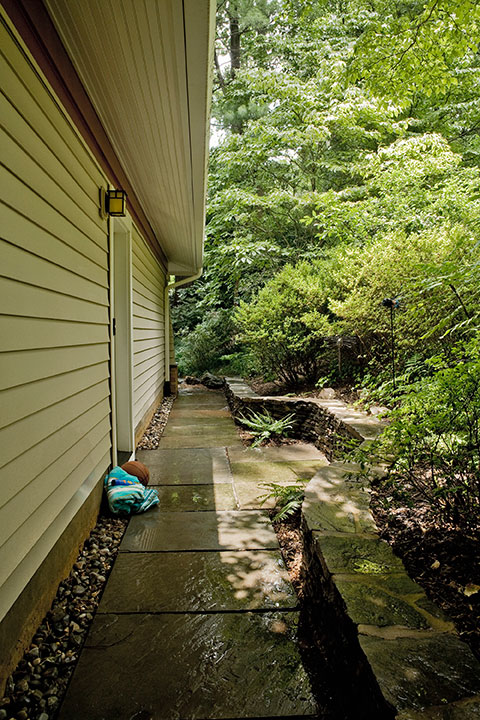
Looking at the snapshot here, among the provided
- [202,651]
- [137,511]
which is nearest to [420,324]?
[137,511]

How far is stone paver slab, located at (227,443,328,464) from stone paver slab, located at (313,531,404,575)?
2143 millimetres

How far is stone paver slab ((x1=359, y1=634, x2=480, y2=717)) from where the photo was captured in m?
1.02

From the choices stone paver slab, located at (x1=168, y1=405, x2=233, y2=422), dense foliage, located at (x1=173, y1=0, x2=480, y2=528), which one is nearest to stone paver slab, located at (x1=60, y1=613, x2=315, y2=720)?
dense foliage, located at (x1=173, y1=0, x2=480, y2=528)

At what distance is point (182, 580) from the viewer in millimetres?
2121

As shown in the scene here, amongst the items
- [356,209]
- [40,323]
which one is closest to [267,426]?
[40,323]

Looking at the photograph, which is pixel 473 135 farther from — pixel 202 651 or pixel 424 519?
pixel 202 651

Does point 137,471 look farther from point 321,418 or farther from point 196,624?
point 321,418

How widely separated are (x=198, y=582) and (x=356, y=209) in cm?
661

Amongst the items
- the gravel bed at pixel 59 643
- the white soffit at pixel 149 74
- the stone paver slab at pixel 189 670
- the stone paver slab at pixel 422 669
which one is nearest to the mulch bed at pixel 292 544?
the stone paver slab at pixel 189 670

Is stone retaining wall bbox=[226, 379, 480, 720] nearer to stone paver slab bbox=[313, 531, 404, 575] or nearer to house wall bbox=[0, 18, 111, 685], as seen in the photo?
stone paver slab bbox=[313, 531, 404, 575]

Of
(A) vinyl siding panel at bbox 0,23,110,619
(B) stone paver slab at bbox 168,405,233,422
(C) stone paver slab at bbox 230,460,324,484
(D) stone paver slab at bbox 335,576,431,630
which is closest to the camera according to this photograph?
(D) stone paver slab at bbox 335,576,431,630

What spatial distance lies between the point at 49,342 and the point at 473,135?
1098cm

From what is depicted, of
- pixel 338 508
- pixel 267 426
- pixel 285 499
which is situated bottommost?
pixel 285 499

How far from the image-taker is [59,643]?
5.54ft
